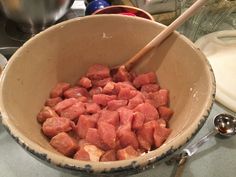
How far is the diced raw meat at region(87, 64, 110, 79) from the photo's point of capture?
0.64 m

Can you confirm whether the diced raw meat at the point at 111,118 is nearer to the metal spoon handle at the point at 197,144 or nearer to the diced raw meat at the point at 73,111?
the diced raw meat at the point at 73,111

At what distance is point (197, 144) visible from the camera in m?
0.62

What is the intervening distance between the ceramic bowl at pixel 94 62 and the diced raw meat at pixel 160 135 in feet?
0.06

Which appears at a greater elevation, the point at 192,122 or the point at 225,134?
the point at 192,122

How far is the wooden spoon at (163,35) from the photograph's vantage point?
1.87 feet

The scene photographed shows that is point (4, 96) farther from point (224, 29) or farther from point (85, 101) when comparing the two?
point (224, 29)

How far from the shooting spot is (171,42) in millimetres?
598

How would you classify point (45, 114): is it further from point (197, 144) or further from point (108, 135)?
point (197, 144)

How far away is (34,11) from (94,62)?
0.66 feet

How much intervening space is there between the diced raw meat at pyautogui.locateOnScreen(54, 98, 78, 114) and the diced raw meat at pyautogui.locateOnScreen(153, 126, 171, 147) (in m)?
0.17

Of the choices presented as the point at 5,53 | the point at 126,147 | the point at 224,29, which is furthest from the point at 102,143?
the point at 224,29

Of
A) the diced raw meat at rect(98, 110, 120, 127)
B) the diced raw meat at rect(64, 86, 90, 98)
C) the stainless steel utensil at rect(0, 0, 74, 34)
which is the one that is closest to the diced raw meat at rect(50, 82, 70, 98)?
the diced raw meat at rect(64, 86, 90, 98)

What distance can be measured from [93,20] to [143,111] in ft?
0.70

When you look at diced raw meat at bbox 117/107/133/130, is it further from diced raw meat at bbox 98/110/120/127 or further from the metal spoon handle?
the metal spoon handle
